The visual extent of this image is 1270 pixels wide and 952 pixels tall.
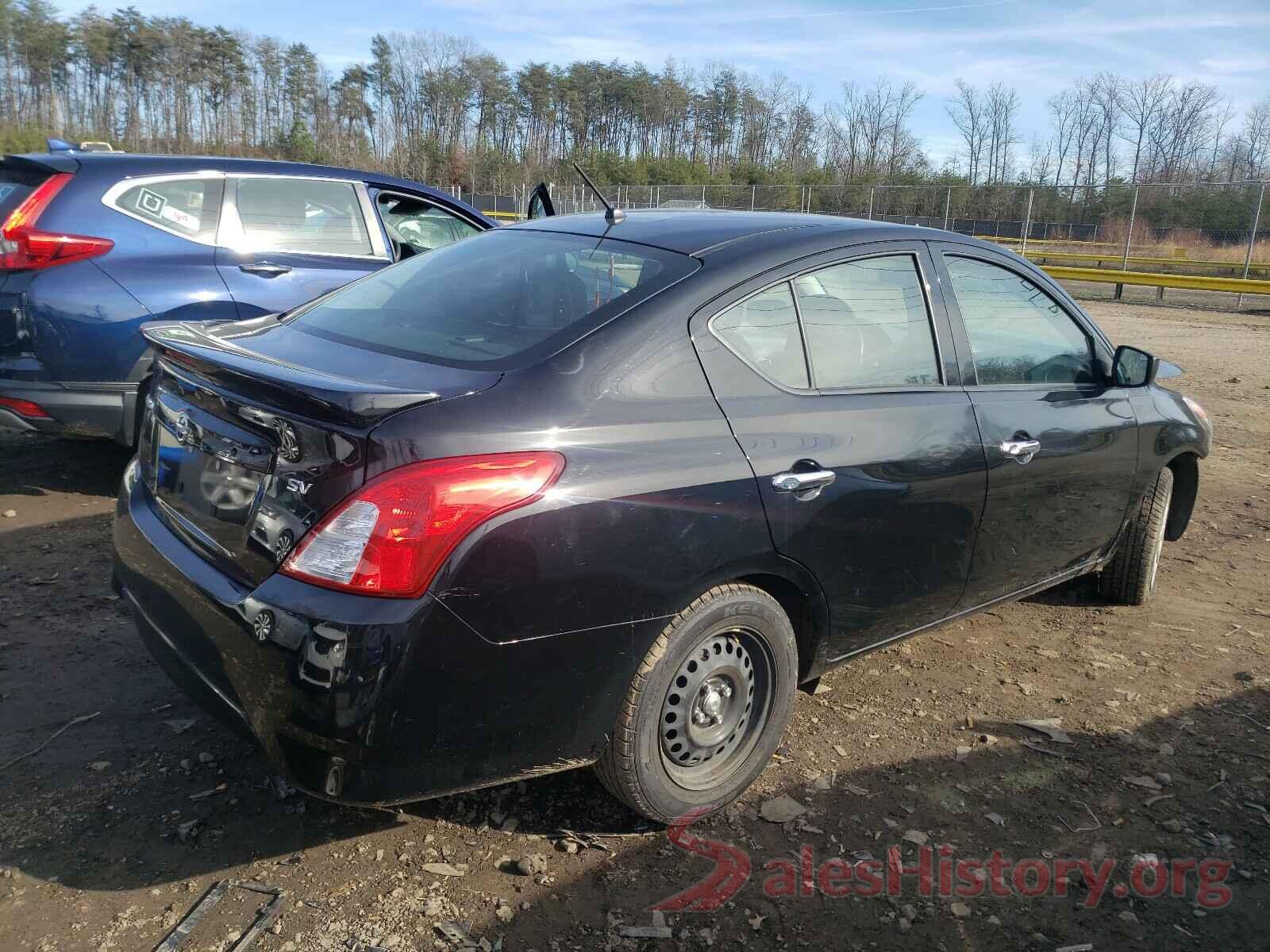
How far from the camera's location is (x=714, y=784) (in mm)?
2770

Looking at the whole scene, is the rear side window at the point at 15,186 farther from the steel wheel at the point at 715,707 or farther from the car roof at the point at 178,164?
the steel wheel at the point at 715,707

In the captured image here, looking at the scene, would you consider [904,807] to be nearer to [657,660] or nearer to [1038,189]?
[657,660]

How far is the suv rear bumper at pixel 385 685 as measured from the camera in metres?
2.07

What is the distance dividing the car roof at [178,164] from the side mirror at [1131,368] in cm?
438

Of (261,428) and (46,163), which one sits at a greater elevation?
(46,163)

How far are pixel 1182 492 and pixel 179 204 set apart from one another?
17.6 feet

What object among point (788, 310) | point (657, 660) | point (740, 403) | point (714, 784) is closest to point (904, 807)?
point (714, 784)

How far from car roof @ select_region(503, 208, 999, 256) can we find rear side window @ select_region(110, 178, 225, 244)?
2.63m

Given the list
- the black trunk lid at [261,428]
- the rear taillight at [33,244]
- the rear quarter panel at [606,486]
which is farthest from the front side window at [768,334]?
the rear taillight at [33,244]

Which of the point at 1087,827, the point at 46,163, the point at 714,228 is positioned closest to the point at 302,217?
the point at 46,163

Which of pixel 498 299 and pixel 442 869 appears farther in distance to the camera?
pixel 498 299

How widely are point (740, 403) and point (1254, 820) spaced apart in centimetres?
203

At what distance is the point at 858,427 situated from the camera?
2.90m

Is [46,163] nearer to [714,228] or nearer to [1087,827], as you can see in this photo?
[714,228]
